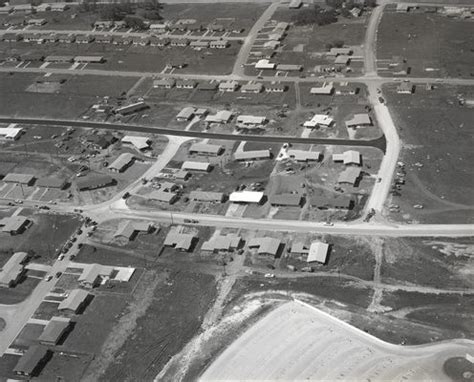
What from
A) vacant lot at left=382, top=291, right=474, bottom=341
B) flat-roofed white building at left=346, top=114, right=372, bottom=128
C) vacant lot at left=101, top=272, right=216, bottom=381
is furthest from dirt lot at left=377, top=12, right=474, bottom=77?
vacant lot at left=101, top=272, right=216, bottom=381

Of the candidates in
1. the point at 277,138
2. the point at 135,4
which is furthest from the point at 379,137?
the point at 135,4

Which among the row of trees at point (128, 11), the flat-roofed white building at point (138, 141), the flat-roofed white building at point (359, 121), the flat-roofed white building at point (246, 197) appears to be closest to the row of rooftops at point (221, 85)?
the flat-roofed white building at point (359, 121)

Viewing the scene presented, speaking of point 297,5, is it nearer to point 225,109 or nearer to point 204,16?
point 204,16

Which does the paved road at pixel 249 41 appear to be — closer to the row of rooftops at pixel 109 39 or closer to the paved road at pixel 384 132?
the row of rooftops at pixel 109 39

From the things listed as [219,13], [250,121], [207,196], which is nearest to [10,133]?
[250,121]

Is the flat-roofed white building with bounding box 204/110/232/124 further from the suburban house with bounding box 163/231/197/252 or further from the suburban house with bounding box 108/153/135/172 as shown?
the suburban house with bounding box 163/231/197/252
